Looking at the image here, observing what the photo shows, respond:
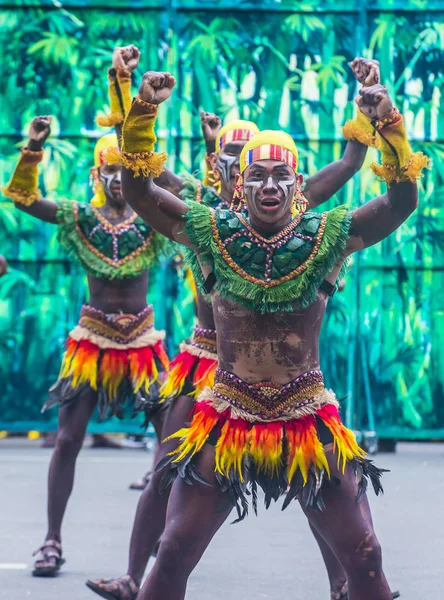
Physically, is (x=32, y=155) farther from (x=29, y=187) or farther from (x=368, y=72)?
(x=368, y=72)

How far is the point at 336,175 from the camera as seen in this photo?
19.2 feet

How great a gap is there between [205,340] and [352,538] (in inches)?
76.4

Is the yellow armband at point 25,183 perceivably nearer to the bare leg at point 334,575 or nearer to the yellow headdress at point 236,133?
the yellow headdress at point 236,133

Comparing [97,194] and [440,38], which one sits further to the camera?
[440,38]

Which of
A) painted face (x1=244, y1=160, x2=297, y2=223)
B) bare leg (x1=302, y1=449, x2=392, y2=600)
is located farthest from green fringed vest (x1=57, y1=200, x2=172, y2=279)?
bare leg (x1=302, y1=449, x2=392, y2=600)

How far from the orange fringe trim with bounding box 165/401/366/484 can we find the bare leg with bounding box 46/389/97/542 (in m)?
2.07

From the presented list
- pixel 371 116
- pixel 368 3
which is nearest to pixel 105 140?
pixel 371 116

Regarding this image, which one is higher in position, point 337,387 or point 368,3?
point 368,3

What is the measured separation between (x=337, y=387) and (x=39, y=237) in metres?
2.99

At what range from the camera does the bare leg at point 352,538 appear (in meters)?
3.93

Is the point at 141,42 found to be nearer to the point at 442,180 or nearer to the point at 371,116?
the point at 442,180

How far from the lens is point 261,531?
7137 millimetres

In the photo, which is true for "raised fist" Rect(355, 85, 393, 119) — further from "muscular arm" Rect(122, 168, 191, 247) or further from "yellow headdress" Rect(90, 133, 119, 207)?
"yellow headdress" Rect(90, 133, 119, 207)

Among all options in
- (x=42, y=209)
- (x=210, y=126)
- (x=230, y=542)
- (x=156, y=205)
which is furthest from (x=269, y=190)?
(x=230, y=542)
